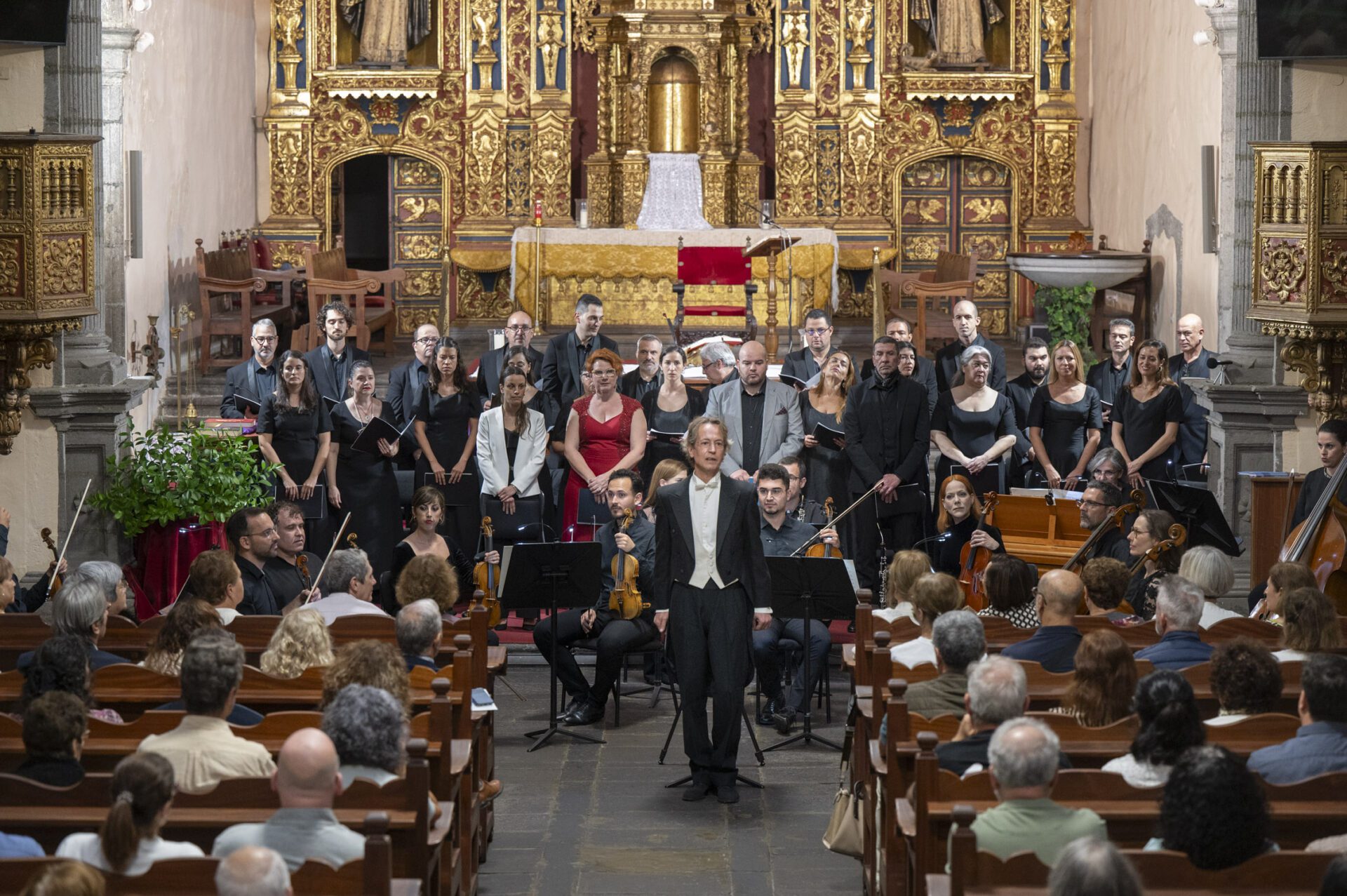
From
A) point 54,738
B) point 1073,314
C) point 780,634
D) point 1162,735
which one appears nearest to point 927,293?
point 1073,314

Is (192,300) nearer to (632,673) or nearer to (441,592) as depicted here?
(632,673)

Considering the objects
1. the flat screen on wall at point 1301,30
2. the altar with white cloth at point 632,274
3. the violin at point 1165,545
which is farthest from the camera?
the altar with white cloth at point 632,274

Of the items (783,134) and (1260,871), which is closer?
(1260,871)

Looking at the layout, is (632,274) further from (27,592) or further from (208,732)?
(208,732)

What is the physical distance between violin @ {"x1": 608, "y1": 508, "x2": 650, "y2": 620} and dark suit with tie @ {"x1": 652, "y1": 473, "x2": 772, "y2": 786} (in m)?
0.97

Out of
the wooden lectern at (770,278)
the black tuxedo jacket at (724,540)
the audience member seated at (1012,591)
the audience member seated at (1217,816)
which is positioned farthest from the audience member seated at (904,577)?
the wooden lectern at (770,278)

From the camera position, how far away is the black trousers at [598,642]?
8.12 metres

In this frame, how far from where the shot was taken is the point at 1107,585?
22.5ft

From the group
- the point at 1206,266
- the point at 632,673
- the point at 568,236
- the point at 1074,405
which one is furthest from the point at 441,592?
the point at 568,236

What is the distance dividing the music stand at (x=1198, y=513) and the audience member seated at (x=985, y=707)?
298 cm

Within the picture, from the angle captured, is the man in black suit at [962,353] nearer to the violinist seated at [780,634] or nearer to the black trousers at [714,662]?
the violinist seated at [780,634]

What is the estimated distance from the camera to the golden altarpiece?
16.7 m

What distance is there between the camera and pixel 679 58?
55.3 feet

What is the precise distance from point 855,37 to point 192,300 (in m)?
6.49
